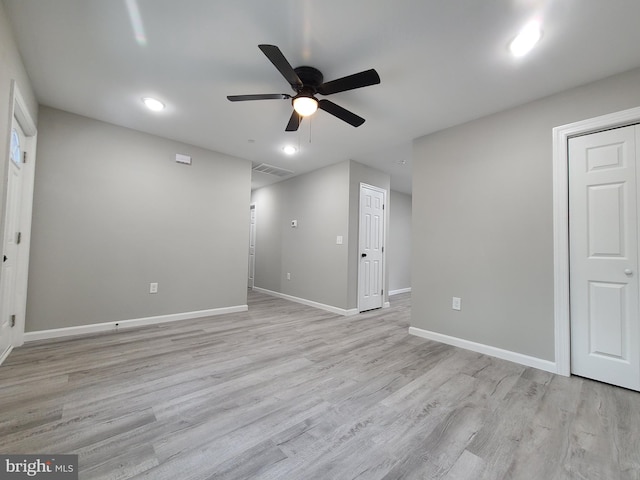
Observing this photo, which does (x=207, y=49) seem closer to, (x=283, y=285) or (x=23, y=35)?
(x=23, y=35)

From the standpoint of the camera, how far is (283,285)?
5.62 m

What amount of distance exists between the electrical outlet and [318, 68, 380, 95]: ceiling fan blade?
8.04ft

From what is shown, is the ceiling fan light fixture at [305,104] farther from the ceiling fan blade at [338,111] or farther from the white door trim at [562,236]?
the white door trim at [562,236]

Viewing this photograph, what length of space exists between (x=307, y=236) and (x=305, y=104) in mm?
3097

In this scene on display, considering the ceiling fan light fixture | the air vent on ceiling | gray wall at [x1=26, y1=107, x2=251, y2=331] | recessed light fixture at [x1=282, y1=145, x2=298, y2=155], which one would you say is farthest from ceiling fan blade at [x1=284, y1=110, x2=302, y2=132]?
the air vent on ceiling

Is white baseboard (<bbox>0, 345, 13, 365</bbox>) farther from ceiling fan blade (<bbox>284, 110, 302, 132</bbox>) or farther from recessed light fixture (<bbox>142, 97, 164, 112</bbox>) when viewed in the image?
ceiling fan blade (<bbox>284, 110, 302, 132</bbox>)

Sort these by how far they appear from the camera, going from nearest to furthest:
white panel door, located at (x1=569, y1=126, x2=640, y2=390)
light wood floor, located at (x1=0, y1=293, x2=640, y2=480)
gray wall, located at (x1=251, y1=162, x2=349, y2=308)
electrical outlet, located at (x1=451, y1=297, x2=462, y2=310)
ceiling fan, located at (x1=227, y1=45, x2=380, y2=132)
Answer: light wood floor, located at (x1=0, y1=293, x2=640, y2=480) < ceiling fan, located at (x1=227, y1=45, x2=380, y2=132) < white panel door, located at (x1=569, y1=126, x2=640, y2=390) < electrical outlet, located at (x1=451, y1=297, x2=462, y2=310) < gray wall, located at (x1=251, y1=162, x2=349, y2=308)

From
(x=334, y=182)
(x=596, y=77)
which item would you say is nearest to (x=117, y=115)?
(x=334, y=182)

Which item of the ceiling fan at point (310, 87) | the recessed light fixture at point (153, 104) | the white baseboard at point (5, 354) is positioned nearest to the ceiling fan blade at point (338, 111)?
the ceiling fan at point (310, 87)

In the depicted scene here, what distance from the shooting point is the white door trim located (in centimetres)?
234

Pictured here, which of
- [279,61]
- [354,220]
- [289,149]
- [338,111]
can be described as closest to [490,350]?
[354,220]

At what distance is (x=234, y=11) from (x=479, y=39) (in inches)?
65.9

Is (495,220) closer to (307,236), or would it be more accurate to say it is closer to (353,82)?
(353,82)

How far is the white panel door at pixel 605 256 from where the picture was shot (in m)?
2.12
